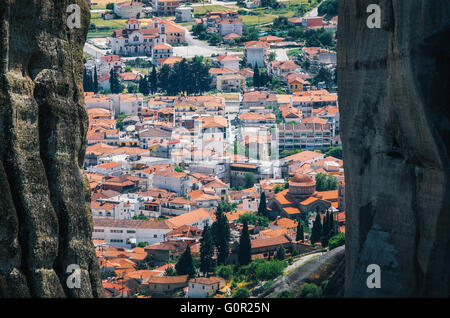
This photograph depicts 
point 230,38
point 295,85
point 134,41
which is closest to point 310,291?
point 295,85

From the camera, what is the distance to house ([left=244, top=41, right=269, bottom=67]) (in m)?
87.9

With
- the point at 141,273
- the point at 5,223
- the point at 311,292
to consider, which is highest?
the point at 5,223

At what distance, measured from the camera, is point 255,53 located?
290 ft

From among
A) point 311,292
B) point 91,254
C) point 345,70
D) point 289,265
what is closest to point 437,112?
point 345,70

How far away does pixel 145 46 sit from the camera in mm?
92750

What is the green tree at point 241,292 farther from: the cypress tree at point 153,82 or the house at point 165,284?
the cypress tree at point 153,82

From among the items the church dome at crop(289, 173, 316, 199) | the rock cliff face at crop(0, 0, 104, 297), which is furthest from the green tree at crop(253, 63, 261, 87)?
the rock cliff face at crop(0, 0, 104, 297)

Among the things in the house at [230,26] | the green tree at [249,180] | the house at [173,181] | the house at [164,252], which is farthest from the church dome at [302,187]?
the house at [230,26]

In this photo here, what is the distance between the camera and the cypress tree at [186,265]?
125 feet

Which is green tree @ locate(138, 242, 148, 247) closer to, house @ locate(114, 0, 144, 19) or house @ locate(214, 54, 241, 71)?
house @ locate(214, 54, 241, 71)

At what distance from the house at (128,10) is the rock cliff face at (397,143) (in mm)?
93088

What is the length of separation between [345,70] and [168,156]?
50.4 m

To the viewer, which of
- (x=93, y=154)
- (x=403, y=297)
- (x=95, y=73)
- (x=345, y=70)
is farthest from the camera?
(x=95, y=73)

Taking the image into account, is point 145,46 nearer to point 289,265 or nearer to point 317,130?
point 317,130
